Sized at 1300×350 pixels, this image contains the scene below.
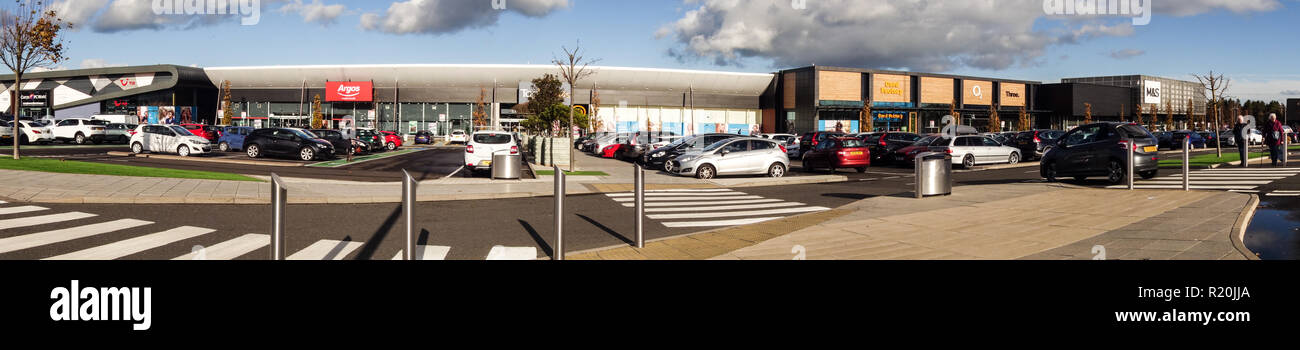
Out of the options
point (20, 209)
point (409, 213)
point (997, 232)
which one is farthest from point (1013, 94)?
point (409, 213)

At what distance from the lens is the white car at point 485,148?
889 inches

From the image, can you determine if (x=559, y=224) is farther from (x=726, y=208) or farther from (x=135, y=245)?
(x=726, y=208)

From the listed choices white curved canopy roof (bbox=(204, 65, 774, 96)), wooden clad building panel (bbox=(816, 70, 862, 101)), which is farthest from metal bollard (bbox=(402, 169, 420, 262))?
white curved canopy roof (bbox=(204, 65, 774, 96))

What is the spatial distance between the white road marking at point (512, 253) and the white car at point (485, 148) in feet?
46.7

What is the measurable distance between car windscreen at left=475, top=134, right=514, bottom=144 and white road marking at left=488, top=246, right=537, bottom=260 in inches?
589

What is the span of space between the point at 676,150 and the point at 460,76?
64267 millimetres

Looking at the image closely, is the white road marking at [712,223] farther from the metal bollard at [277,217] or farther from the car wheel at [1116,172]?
the car wheel at [1116,172]

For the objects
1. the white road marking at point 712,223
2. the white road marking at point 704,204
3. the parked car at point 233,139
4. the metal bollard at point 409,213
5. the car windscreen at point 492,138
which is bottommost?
the white road marking at point 712,223

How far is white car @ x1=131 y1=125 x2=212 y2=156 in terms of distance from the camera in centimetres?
2986

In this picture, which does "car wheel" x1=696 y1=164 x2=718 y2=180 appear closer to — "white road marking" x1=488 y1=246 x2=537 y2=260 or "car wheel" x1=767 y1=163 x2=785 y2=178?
"car wheel" x1=767 y1=163 x2=785 y2=178

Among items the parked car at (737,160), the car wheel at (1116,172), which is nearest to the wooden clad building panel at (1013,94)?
the parked car at (737,160)

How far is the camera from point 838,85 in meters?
80.5
